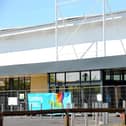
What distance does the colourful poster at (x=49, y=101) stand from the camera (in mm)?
29688

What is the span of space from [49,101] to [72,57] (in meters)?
4.13

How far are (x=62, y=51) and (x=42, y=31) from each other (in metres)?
2.58

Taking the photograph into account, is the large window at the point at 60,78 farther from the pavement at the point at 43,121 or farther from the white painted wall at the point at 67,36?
the pavement at the point at 43,121

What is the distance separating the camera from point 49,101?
99.6 ft

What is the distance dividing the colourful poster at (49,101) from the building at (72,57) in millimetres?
837

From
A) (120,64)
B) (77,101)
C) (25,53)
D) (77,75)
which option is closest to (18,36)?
(25,53)

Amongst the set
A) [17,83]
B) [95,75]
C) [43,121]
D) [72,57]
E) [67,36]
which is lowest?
[43,121]

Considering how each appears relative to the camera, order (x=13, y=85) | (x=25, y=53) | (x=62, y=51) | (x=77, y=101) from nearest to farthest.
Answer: (x=77, y=101)
(x=62, y=51)
(x=25, y=53)
(x=13, y=85)

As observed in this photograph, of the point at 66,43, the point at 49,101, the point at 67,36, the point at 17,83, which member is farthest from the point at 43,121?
the point at 17,83

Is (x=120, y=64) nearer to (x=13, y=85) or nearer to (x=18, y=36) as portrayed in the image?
(x=18, y=36)

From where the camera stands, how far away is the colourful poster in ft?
97.4

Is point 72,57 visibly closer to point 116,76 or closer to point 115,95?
point 116,76

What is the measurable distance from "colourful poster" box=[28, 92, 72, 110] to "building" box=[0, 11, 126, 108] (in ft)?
2.74

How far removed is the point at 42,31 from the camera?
34.6 meters
